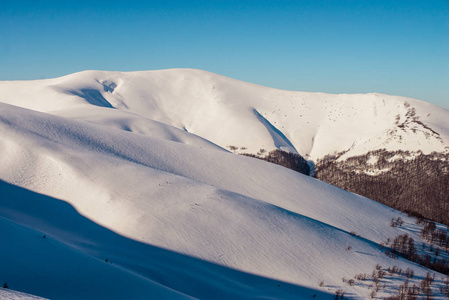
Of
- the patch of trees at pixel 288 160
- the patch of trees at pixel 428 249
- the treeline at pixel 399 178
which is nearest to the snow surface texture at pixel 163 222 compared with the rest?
the patch of trees at pixel 428 249

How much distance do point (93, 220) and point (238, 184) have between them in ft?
52.1

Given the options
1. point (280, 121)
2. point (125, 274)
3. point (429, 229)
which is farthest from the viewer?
point (280, 121)

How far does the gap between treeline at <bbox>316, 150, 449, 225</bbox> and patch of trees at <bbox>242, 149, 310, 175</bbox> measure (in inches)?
140

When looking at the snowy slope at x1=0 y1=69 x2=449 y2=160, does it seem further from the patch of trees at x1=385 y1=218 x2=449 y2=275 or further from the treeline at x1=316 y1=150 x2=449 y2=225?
the patch of trees at x1=385 y1=218 x2=449 y2=275

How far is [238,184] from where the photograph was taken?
34.3 meters

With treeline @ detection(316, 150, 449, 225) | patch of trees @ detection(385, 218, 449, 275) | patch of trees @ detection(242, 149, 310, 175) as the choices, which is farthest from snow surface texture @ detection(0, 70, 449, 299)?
patch of trees @ detection(242, 149, 310, 175)

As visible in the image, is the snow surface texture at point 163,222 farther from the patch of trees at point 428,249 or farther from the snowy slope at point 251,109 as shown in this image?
the snowy slope at point 251,109

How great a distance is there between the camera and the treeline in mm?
61344

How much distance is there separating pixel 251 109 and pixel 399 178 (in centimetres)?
A: 5094

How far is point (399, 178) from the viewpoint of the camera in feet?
232

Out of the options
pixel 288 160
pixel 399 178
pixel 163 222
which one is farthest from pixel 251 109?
pixel 163 222

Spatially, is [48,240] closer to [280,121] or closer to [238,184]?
[238,184]

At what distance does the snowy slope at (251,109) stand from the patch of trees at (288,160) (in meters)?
3.94

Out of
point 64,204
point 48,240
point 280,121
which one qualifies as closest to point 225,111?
point 280,121
